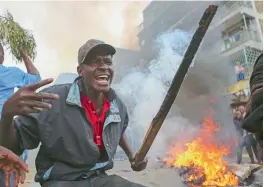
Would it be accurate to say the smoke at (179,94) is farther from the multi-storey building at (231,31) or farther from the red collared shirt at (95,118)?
the red collared shirt at (95,118)

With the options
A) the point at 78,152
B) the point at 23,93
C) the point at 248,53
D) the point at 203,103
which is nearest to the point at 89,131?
the point at 78,152

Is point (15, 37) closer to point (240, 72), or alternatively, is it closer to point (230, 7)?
point (240, 72)

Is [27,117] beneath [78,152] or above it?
above

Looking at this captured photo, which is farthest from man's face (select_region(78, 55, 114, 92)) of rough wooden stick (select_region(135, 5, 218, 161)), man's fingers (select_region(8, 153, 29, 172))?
man's fingers (select_region(8, 153, 29, 172))

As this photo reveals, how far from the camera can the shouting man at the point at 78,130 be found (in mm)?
2057

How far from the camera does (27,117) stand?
206 centimetres

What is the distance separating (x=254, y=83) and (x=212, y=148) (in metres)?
7.29

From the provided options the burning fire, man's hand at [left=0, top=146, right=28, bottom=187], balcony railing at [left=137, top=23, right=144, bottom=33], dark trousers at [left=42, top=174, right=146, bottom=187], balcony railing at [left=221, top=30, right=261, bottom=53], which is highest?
balcony railing at [left=137, top=23, right=144, bottom=33]

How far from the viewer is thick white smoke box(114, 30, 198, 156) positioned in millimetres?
12547

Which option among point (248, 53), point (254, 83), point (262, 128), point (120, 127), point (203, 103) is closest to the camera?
point (262, 128)

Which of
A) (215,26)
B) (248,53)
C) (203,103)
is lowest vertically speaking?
(203,103)

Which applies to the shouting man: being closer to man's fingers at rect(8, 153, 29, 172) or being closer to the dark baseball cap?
the dark baseball cap

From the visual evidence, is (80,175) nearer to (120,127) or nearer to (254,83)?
(120,127)

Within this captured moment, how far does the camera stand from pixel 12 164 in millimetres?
1736
